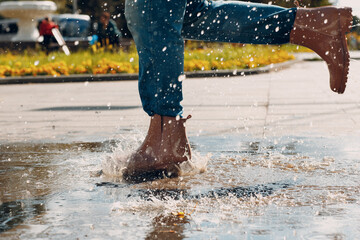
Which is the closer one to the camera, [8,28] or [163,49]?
[163,49]

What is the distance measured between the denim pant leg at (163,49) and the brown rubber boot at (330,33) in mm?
604

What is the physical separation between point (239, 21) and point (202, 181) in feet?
2.85

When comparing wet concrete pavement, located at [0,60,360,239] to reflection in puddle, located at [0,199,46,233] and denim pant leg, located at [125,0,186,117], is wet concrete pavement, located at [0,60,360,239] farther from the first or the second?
denim pant leg, located at [125,0,186,117]

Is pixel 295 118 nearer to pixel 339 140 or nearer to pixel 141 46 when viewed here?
pixel 339 140

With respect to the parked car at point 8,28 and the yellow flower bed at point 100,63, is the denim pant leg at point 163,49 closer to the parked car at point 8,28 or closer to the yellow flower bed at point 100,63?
the yellow flower bed at point 100,63

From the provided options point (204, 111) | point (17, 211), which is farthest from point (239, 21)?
point (204, 111)

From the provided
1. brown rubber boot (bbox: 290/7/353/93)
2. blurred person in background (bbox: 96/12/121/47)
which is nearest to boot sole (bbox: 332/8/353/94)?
brown rubber boot (bbox: 290/7/353/93)

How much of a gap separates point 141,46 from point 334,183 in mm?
1188

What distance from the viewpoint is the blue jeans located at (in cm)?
347

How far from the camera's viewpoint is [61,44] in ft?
66.0

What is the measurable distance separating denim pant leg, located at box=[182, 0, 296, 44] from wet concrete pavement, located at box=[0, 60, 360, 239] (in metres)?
0.67

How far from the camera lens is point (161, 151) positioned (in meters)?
3.51

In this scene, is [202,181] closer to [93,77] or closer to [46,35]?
[93,77]

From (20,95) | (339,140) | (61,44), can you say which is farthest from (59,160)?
(61,44)
